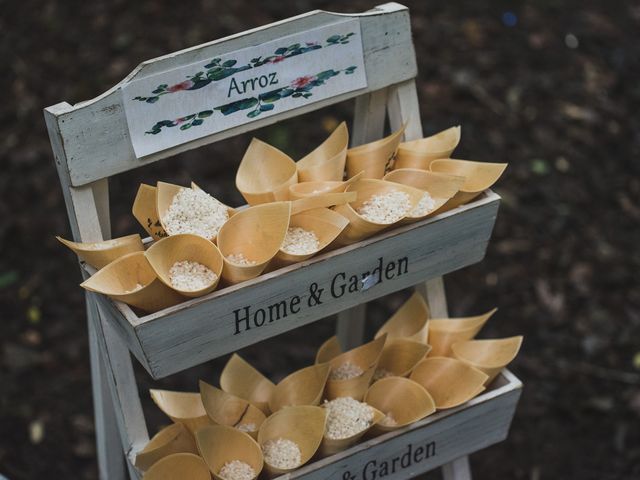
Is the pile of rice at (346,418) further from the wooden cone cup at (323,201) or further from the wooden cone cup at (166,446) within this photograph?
the wooden cone cup at (323,201)

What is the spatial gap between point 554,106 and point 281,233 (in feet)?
5.78

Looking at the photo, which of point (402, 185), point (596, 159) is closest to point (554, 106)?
point (596, 159)

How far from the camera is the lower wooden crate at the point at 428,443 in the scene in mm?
1361

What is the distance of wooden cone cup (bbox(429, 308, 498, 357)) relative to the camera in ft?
5.03

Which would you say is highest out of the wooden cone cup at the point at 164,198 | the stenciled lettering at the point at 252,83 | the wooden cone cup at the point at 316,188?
the stenciled lettering at the point at 252,83

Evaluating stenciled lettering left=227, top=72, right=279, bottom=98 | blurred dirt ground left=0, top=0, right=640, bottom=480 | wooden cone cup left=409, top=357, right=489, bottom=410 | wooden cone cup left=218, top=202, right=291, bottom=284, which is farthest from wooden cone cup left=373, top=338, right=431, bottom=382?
blurred dirt ground left=0, top=0, right=640, bottom=480

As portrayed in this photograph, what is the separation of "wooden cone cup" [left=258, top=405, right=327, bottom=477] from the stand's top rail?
1.37ft

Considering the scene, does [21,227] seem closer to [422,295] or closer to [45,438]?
[45,438]

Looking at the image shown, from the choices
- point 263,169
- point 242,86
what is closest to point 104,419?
Result: point 263,169

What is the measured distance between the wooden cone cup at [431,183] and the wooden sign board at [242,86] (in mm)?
142

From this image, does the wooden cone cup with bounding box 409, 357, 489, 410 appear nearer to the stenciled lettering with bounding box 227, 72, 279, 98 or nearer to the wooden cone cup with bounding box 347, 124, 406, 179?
the wooden cone cup with bounding box 347, 124, 406, 179

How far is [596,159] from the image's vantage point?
264 centimetres

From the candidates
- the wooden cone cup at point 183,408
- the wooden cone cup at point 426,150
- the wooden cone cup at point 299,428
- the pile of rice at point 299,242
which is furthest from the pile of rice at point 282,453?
the wooden cone cup at point 426,150

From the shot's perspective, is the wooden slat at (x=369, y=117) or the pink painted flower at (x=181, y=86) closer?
the pink painted flower at (x=181, y=86)
